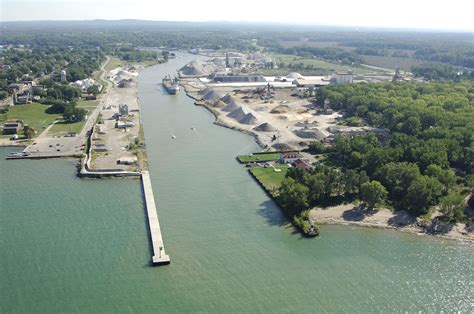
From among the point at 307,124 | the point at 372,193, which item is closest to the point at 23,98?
the point at 307,124

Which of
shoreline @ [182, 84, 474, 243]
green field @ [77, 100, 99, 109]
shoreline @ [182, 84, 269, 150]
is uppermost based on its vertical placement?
green field @ [77, 100, 99, 109]

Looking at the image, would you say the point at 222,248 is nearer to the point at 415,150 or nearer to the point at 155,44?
the point at 415,150

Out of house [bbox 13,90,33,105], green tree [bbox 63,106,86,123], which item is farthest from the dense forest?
house [bbox 13,90,33,105]

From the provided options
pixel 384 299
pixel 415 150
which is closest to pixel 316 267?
pixel 384 299

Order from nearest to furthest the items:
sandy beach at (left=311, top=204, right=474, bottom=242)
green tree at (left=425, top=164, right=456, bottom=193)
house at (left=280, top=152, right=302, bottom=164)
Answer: sandy beach at (left=311, top=204, right=474, bottom=242)
green tree at (left=425, top=164, right=456, bottom=193)
house at (left=280, top=152, right=302, bottom=164)

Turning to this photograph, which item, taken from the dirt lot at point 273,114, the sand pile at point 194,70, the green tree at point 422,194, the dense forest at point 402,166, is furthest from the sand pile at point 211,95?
the green tree at point 422,194

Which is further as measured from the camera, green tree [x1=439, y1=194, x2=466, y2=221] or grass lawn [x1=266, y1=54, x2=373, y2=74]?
grass lawn [x1=266, y1=54, x2=373, y2=74]

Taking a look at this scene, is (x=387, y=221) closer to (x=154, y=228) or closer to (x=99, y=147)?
(x=154, y=228)

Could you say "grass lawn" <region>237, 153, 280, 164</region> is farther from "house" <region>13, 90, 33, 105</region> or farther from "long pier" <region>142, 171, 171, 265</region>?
"house" <region>13, 90, 33, 105</region>

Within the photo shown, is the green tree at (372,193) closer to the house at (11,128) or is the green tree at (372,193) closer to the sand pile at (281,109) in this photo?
the sand pile at (281,109)
